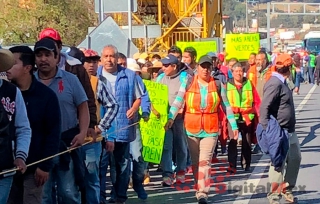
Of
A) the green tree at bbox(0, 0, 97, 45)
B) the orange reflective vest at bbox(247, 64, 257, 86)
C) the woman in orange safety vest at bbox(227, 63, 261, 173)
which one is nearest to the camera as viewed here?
the woman in orange safety vest at bbox(227, 63, 261, 173)

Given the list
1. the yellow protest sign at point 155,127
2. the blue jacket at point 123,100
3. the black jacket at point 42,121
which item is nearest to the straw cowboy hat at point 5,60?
the black jacket at point 42,121

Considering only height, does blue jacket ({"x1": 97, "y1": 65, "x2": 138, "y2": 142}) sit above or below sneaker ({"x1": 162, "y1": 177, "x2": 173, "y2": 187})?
above

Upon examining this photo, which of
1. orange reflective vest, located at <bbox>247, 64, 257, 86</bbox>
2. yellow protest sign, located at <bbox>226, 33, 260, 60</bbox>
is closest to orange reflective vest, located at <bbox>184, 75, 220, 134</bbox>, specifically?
orange reflective vest, located at <bbox>247, 64, 257, 86</bbox>

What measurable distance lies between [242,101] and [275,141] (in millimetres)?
4133

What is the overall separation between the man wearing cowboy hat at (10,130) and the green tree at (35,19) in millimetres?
18143

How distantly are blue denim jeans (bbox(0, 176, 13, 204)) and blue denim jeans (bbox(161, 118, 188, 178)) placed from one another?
19.1 feet

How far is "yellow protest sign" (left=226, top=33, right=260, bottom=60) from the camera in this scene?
23391mm

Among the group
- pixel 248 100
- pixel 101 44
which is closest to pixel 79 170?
pixel 101 44

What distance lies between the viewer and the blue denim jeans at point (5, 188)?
5938mm

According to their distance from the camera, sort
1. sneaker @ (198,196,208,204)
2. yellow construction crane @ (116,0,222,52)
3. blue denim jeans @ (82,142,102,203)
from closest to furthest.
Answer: blue denim jeans @ (82,142,102,203)
sneaker @ (198,196,208,204)
yellow construction crane @ (116,0,222,52)

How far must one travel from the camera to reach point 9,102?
5.95 metres

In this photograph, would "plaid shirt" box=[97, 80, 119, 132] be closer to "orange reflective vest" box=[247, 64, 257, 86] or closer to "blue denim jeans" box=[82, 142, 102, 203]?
"blue denim jeans" box=[82, 142, 102, 203]

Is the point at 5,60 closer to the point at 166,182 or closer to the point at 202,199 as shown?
the point at 202,199

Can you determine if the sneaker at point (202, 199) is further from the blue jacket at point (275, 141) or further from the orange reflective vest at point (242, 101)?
the orange reflective vest at point (242, 101)
